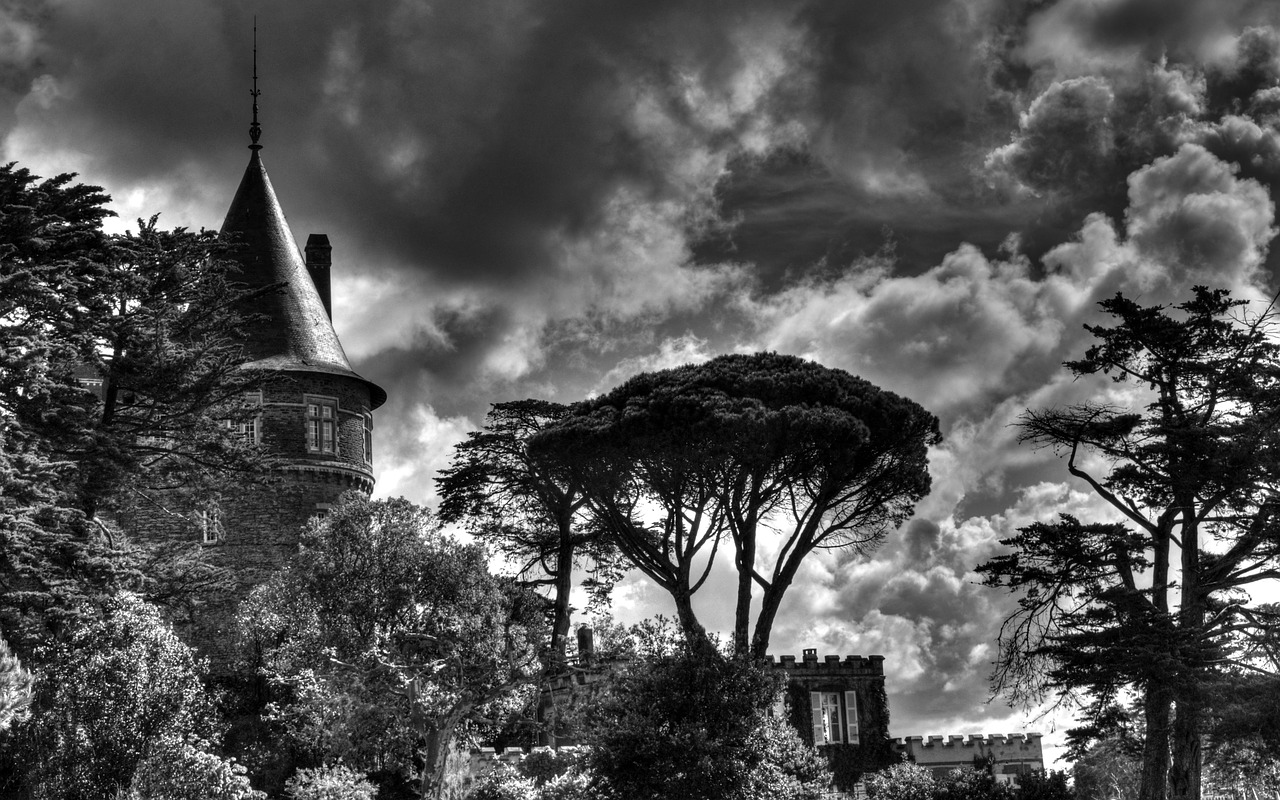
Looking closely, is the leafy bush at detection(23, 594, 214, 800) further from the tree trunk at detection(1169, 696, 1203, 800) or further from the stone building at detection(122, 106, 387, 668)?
the tree trunk at detection(1169, 696, 1203, 800)

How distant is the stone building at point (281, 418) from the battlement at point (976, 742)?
18.3 metres

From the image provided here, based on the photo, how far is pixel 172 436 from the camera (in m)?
34.6

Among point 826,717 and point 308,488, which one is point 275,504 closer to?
point 308,488

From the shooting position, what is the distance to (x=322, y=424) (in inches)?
1769

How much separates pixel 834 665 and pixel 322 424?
17.5 metres

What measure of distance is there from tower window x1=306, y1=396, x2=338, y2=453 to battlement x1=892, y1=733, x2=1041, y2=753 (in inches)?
771

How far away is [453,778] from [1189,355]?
1805cm

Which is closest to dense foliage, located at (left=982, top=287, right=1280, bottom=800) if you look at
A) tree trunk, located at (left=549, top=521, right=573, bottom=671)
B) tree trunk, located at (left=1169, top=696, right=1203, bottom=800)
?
tree trunk, located at (left=1169, top=696, right=1203, bottom=800)

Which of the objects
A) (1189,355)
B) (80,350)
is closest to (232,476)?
(80,350)

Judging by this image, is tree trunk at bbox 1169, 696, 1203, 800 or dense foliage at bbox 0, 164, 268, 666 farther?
dense foliage at bbox 0, 164, 268, 666

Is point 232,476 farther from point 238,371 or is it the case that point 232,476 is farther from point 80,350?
point 80,350

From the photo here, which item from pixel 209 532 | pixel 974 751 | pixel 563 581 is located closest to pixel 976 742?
pixel 974 751

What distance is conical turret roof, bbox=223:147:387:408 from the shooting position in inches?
1774

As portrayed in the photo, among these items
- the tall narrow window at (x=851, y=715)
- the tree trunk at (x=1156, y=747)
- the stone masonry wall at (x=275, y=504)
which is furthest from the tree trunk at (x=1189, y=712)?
the stone masonry wall at (x=275, y=504)
